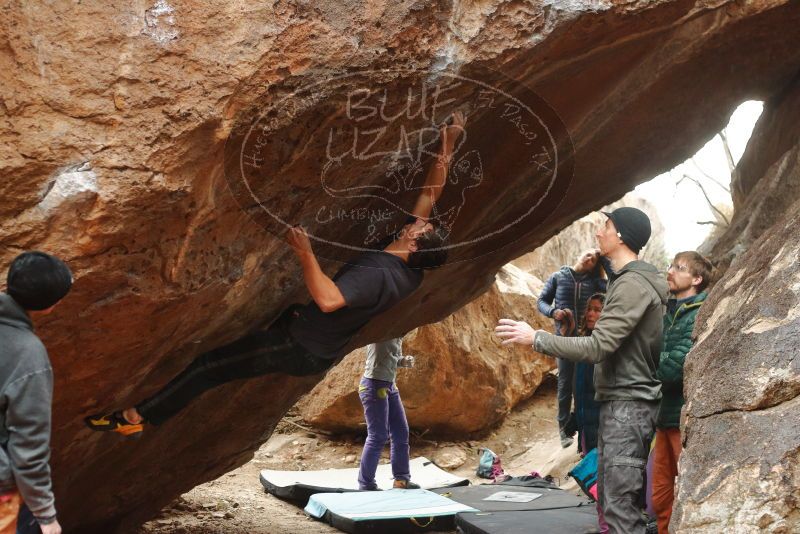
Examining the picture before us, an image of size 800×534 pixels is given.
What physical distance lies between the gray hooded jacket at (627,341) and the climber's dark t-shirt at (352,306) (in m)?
0.71

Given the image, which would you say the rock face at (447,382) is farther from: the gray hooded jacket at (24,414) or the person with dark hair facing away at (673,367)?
the gray hooded jacket at (24,414)

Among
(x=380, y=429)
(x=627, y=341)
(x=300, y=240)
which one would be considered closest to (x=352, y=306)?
(x=300, y=240)

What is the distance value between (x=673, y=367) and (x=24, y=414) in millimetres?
2777

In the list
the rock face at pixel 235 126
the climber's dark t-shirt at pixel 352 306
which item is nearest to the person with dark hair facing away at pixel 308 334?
the climber's dark t-shirt at pixel 352 306

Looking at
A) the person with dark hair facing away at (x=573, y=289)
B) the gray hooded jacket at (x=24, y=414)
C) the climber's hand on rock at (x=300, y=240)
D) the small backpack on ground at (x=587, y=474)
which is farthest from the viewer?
the person with dark hair facing away at (x=573, y=289)

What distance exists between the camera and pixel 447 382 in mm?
9188

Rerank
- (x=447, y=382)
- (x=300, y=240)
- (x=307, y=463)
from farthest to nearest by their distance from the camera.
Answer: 1. (x=447, y=382)
2. (x=307, y=463)
3. (x=300, y=240)

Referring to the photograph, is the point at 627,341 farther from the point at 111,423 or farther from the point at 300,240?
the point at 111,423

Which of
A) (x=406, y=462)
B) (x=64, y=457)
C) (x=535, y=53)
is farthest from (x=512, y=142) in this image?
(x=406, y=462)

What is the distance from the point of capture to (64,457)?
3.97 m

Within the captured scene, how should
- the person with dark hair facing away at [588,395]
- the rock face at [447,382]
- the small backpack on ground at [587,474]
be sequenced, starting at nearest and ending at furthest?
1. the small backpack on ground at [587,474]
2. the person with dark hair facing away at [588,395]
3. the rock face at [447,382]

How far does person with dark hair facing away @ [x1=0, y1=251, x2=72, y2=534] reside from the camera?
8.18 feet

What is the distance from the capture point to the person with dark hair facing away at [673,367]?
389 cm

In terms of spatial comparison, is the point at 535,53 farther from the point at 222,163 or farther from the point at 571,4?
the point at 222,163
